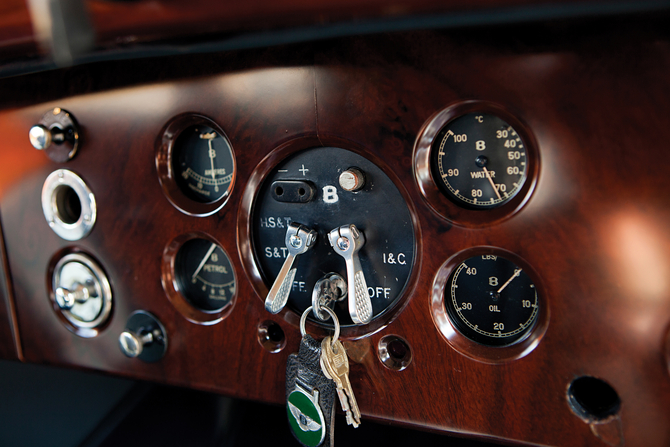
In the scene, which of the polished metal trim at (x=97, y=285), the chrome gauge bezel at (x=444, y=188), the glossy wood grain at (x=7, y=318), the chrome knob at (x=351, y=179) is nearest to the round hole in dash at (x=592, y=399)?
the chrome gauge bezel at (x=444, y=188)

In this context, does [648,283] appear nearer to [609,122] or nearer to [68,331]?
[609,122]

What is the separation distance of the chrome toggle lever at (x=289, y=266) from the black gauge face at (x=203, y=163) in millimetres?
187

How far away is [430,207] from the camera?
754mm

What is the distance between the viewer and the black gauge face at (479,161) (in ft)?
2.37

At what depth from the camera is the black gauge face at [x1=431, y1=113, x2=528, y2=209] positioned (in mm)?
721

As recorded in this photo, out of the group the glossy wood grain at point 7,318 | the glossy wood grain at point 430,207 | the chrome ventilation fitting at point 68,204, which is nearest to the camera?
the glossy wood grain at point 430,207

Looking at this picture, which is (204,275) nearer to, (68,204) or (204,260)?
(204,260)

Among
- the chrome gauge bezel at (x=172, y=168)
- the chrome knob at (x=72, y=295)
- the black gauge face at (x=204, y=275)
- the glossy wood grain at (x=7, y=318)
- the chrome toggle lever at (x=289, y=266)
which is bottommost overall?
the glossy wood grain at (x=7, y=318)

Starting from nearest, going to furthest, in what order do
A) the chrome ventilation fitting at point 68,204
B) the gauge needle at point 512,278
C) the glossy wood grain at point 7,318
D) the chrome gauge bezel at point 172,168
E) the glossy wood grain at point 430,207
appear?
the glossy wood grain at point 430,207 → the gauge needle at point 512,278 → the chrome gauge bezel at point 172,168 → the chrome ventilation fitting at point 68,204 → the glossy wood grain at point 7,318

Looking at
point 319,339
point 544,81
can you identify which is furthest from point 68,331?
point 544,81

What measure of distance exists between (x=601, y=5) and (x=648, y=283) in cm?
39

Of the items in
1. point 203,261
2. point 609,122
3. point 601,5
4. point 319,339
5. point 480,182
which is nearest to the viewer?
point 601,5

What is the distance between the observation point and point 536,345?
717 millimetres

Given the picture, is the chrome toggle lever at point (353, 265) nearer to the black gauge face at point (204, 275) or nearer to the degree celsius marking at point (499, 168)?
the degree celsius marking at point (499, 168)
